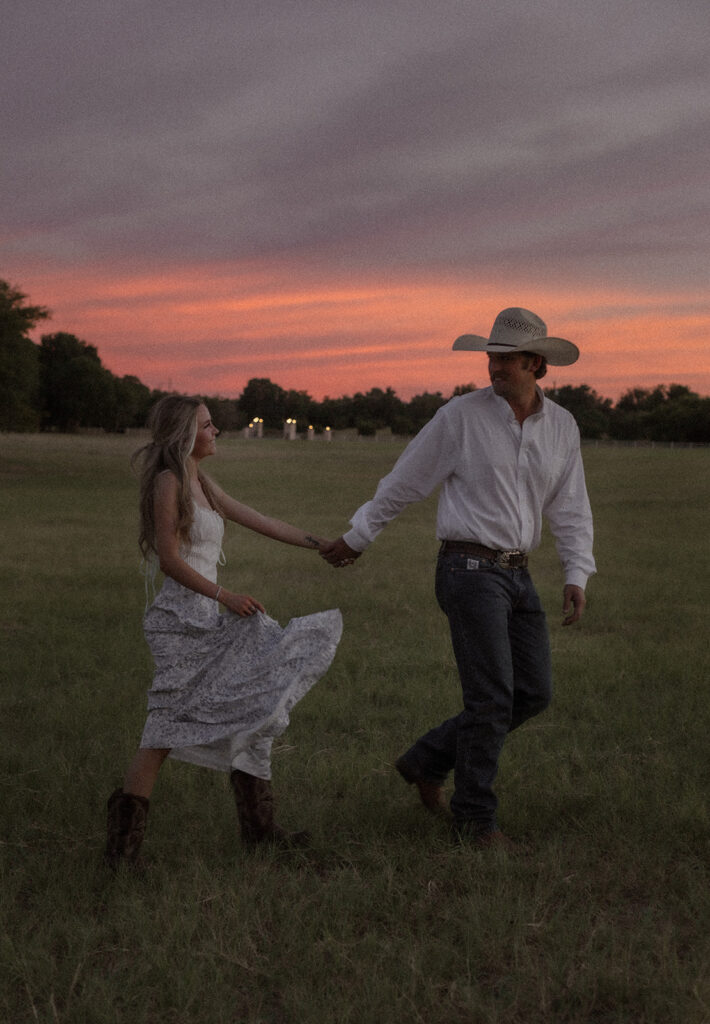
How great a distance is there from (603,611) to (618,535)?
30.9 ft

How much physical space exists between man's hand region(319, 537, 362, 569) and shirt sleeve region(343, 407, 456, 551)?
0.05 metres

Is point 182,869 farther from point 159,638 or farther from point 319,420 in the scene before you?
point 319,420

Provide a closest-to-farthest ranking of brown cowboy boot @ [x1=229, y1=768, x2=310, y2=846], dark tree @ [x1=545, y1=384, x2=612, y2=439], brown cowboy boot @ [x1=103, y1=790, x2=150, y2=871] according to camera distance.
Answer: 1. brown cowboy boot @ [x1=103, y1=790, x2=150, y2=871]
2. brown cowboy boot @ [x1=229, y1=768, x2=310, y2=846]
3. dark tree @ [x1=545, y1=384, x2=612, y2=439]

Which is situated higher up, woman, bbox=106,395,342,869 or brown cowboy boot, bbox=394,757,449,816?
woman, bbox=106,395,342,869

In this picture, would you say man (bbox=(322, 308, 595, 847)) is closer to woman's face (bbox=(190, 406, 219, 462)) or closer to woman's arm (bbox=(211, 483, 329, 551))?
woman's arm (bbox=(211, 483, 329, 551))

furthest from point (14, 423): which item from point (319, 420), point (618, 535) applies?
point (319, 420)

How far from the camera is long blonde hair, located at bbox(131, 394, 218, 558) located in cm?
467

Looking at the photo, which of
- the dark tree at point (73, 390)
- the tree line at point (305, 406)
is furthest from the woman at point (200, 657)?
the dark tree at point (73, 390)

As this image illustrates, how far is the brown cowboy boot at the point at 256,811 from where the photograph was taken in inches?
188

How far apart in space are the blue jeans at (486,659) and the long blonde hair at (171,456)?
47.8 inches

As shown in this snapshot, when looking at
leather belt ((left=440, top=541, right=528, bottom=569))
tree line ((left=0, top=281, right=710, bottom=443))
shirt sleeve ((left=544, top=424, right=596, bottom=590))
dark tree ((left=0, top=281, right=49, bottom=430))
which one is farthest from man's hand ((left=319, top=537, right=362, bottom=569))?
tree line ((left=0, top=281, right=710, bottom=443))

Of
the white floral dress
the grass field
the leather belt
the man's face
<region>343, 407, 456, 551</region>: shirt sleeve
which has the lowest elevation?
the grass field

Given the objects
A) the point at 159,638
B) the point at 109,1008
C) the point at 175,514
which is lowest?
the point at 109,1008

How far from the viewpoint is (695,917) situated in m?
4.22
